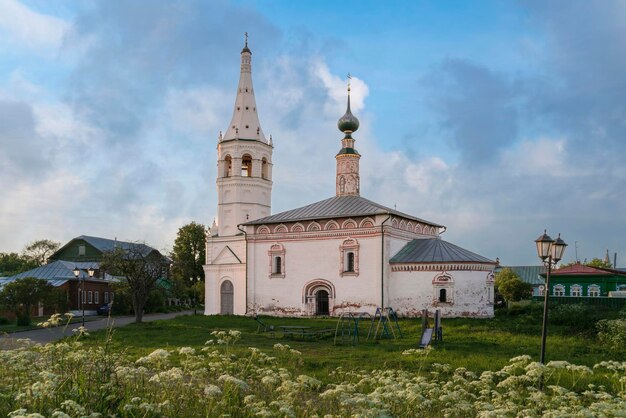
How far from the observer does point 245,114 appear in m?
33.5

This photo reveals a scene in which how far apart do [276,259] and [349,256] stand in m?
4.18

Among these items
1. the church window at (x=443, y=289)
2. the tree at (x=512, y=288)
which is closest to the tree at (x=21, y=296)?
the church window at (x=443, y=289)

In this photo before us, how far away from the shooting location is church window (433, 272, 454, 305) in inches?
1011

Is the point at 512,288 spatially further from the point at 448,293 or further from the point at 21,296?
the point at 21,296

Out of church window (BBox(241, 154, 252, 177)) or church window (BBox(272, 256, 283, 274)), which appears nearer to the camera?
church window (BBox(272, 256, 283, 274))

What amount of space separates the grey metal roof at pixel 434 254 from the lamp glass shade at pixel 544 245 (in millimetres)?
14155

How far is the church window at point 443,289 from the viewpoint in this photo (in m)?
25.7

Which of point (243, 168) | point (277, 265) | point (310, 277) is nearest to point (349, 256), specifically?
point (310, 277)

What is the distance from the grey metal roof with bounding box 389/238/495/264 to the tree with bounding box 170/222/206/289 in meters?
30.0

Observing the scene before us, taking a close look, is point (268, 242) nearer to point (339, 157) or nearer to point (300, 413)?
point (339, 157)

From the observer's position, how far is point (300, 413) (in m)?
5.76

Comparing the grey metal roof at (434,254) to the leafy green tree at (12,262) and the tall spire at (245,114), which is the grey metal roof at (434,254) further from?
the leafy green tree at (12,262)

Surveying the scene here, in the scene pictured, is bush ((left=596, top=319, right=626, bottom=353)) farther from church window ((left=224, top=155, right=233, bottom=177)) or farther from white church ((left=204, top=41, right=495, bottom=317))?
church window ((left=224, top=155, right=233, bottom=177))

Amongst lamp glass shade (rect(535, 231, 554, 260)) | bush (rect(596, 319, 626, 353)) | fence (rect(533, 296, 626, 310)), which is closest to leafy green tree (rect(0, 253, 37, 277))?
fence (rect(533, 296, 626, 310))
